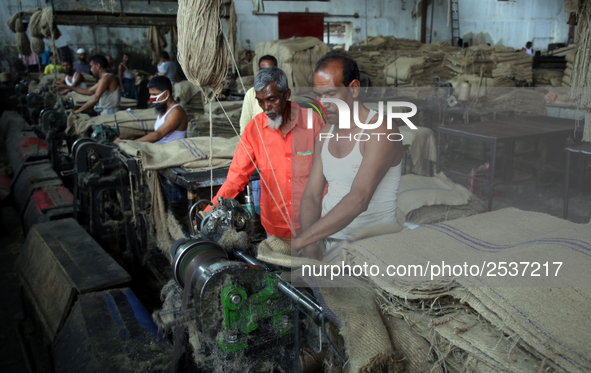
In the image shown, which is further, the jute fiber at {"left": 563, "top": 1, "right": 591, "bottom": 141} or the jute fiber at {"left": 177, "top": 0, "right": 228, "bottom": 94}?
the jute fiber at {"left": 563, "top": 1, "right": 591, "bottom": 141}

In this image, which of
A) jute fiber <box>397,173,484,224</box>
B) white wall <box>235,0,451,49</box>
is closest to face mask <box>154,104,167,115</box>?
jute fiber <box>397,173,484,224</box>

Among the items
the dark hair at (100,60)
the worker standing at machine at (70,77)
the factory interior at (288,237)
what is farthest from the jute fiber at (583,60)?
the worker standing at machine at (70,77)

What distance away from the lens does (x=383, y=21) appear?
48.1ft

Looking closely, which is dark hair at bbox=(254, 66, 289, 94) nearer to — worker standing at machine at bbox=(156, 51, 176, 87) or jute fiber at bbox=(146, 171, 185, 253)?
jute fiber at bbox=(146, 171, 185, 253)

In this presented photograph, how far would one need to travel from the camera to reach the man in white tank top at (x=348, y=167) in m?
1.29

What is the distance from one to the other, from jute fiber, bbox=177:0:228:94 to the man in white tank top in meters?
0.37

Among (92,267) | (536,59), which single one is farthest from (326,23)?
(92,267)

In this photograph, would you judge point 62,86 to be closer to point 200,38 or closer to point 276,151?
point 276,151

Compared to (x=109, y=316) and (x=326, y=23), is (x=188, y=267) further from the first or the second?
(x=326, y=23)

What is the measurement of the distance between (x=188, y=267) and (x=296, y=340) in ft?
1.26

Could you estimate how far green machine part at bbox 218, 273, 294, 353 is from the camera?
1151 mm

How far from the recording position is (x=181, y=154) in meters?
3.14

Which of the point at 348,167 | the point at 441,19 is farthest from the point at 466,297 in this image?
the point at 441,19

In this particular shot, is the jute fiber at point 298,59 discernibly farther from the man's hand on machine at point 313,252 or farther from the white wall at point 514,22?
the white wall at point 514,22
